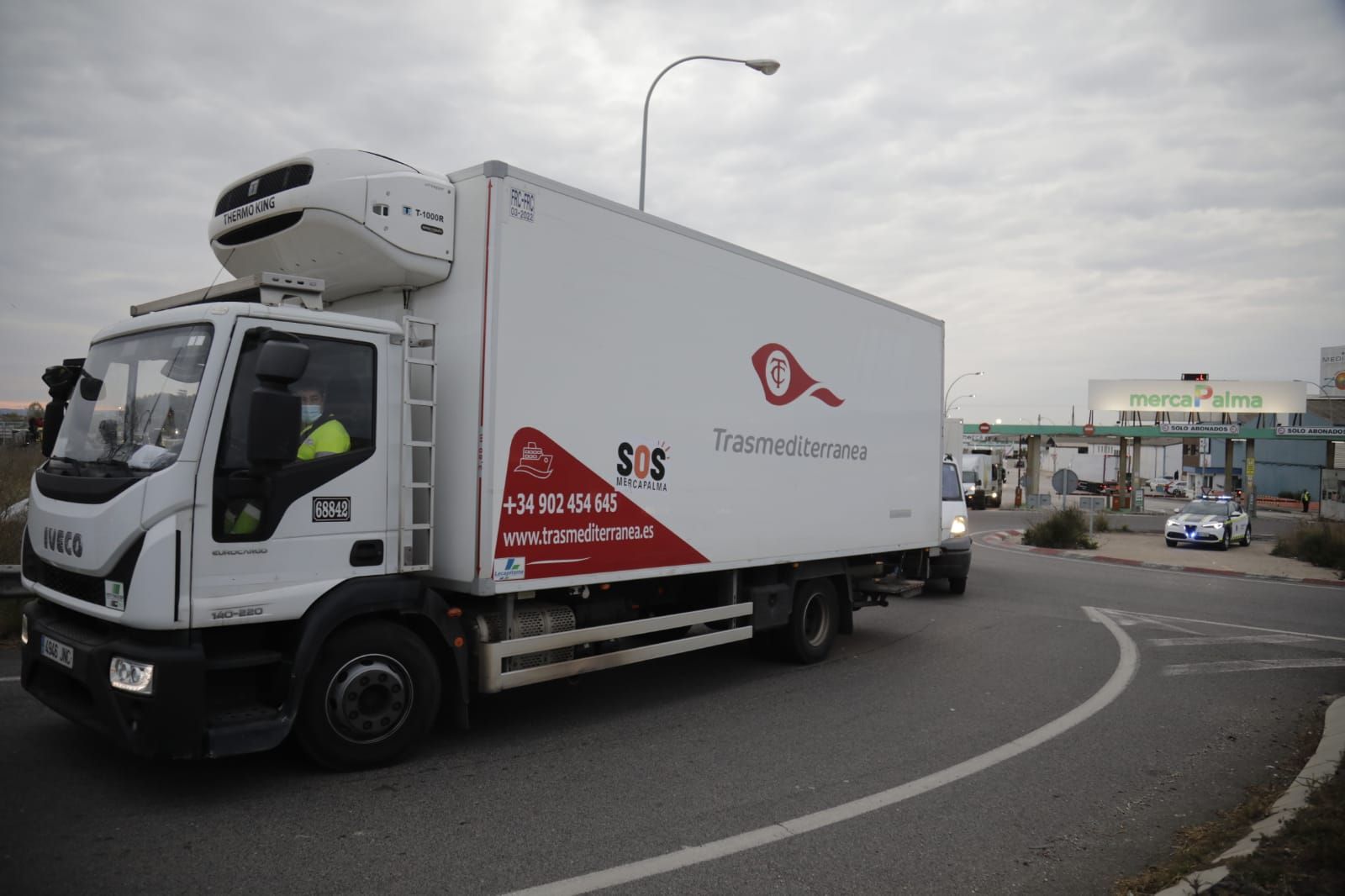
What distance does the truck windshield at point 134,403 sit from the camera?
454 centimetres

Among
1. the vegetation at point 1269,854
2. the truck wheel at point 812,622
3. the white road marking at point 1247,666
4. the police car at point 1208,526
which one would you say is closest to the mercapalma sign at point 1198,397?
the police car at point 1208,526

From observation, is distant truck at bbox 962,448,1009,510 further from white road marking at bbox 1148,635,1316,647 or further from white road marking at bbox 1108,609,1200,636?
white road marking at bbox 1148,635,1316,647

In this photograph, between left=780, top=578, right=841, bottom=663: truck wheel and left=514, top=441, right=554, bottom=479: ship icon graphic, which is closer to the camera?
left=514, top=441, right=554, bottom=479: ship icon graphic

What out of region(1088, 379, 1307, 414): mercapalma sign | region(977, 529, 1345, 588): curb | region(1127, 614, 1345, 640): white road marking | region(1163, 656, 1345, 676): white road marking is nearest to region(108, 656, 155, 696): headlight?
region(1163, 656, 1345, 676): white road marking

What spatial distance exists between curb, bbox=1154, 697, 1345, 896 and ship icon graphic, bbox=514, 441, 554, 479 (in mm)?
3859

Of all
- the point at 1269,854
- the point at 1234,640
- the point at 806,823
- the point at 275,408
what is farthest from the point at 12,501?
the point at 1234,640

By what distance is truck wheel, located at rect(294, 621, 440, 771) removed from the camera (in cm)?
477

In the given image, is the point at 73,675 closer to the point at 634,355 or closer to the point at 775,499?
the point at 634,355

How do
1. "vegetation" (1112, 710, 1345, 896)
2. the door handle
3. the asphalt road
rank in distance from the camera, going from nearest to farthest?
"vegetation" (1112, 710, 1345, 896), the asphalt road, the door handle

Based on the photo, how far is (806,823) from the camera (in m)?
4.62

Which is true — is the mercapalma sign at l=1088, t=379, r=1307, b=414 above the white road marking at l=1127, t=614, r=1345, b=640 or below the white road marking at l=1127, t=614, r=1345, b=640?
above

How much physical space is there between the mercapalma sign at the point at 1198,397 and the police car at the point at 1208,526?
2835 cm

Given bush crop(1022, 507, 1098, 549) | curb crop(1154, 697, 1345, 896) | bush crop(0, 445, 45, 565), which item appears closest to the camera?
curb crop(1154, 697, 1345, 896)

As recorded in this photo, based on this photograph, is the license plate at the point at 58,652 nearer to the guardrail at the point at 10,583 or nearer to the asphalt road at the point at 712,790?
the asphalt road at the point at 712,790
